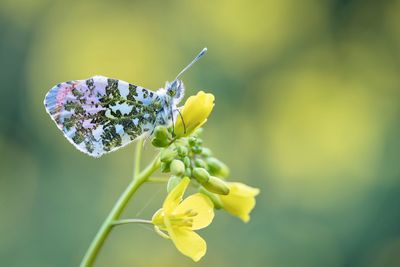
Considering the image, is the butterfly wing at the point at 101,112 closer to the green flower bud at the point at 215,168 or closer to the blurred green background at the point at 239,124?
the green flower bud at the point at 215,168

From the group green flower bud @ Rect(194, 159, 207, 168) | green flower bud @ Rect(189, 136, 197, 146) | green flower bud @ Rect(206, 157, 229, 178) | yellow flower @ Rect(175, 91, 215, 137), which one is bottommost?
green flower bud @ Rect(206, 157, 229, 178)

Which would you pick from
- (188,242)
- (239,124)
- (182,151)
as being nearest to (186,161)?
(182,151)

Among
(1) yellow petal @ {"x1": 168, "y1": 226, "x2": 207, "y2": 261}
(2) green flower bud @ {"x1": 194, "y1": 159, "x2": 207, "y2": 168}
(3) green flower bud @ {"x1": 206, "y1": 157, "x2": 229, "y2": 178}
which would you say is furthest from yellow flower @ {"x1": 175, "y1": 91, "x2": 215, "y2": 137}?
(1) yellow petal @ {"x1": 168, "y1": 226, "x2": 207, "y2": 261}

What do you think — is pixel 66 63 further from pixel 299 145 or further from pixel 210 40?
pixel 299 145

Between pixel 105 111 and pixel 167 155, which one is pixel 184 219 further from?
pixel 105 111

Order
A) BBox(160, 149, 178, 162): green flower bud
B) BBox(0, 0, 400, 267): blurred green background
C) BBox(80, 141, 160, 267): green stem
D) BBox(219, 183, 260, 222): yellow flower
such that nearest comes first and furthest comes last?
BBox(80, 141, 160, 267): green stem → BBox(160, 149, 178, 162): green flower bud → BBox(219, 183, 260, 222): yellow flower → BBox(0, 0, 400, 267): blurred green background

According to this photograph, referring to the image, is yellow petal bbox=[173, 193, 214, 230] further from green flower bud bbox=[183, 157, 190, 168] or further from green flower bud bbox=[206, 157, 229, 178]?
green flower bud bbox=[206, 157, 229, 178]

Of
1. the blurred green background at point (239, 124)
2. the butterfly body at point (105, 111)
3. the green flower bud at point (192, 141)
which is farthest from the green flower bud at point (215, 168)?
the blurred green background at point (239, 124)
